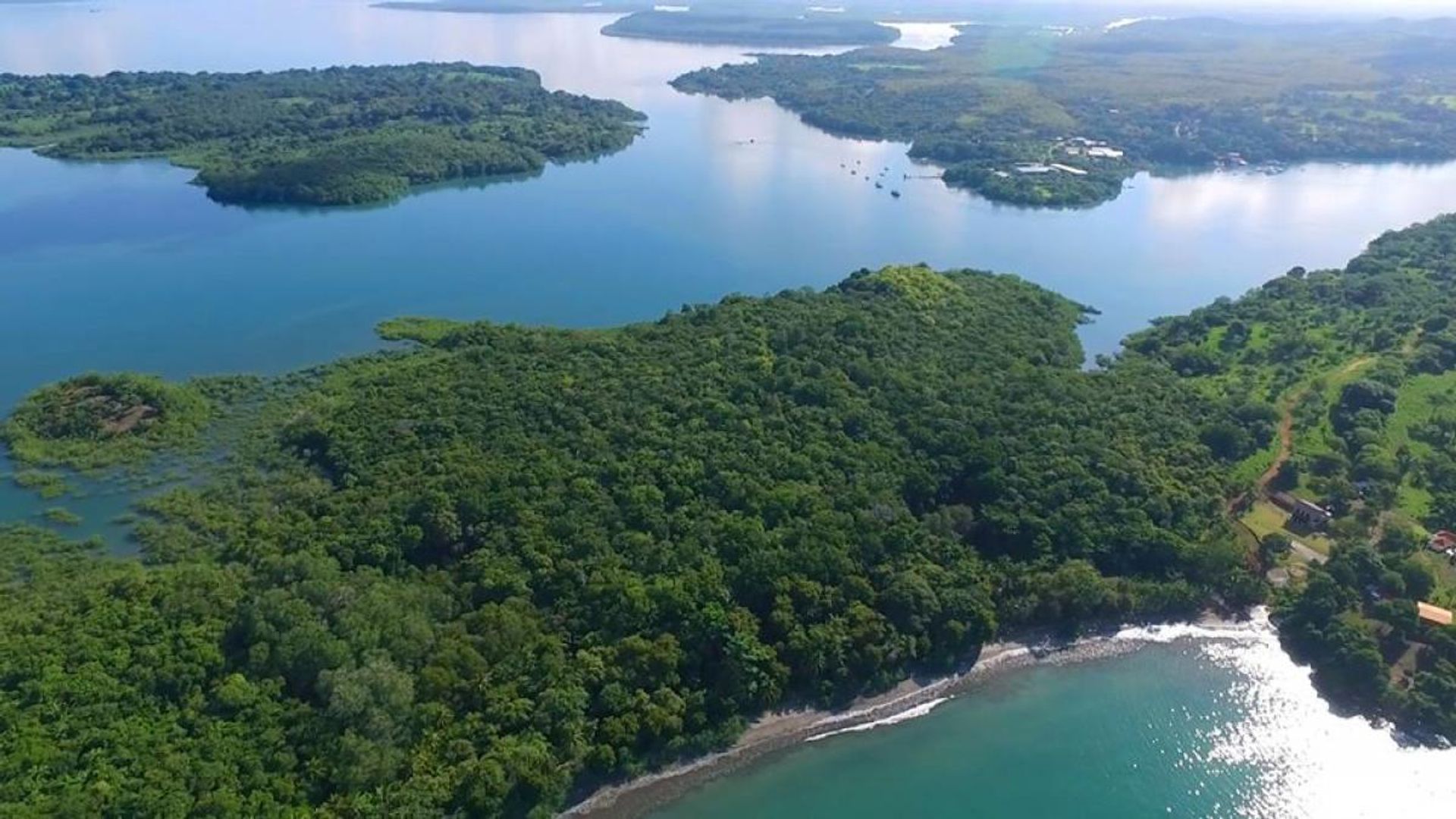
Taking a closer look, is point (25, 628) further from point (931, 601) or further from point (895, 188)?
point (895, 188)

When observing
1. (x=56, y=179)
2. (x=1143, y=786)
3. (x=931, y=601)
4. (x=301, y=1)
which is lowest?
(x=1143, y=786)

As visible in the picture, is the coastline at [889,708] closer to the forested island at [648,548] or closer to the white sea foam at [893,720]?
the white sea foam at [893,720]

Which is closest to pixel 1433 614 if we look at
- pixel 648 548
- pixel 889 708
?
pixel 889 708

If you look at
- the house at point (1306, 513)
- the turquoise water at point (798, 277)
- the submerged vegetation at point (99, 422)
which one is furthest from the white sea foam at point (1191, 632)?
the submerged vegetation at point (99, 422)

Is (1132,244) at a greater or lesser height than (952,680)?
greater

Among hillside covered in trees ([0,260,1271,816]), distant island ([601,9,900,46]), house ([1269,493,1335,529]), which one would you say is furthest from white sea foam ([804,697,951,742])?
distant island ([601,9,900,46])

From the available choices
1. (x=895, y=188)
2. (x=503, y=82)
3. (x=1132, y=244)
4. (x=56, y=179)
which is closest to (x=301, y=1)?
(x=503, y=82)
